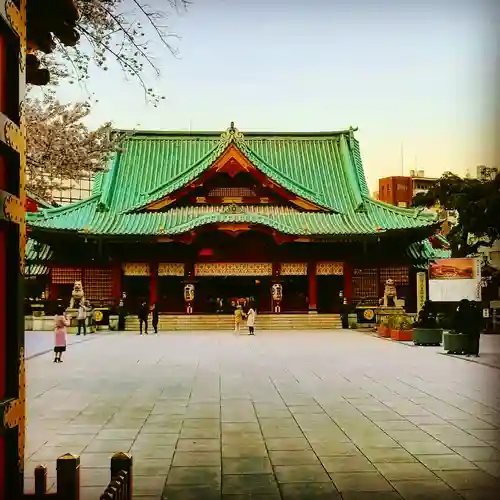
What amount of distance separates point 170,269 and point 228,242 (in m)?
3.27

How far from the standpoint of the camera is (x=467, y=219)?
64.6ft

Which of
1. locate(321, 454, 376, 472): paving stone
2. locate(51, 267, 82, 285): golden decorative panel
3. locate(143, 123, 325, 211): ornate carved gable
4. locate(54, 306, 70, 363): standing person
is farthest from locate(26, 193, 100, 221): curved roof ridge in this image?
locate(321, 454, 376, 472): paving stone

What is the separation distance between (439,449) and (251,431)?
88.5 inches

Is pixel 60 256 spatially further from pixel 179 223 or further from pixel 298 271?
pixel 298 271

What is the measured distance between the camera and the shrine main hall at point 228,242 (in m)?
31.3

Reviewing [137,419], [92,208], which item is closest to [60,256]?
[92,208]

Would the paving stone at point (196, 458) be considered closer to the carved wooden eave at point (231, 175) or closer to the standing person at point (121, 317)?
the standing person at point (121, 317)

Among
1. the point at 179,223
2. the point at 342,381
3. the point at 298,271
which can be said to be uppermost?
the point at 179,223

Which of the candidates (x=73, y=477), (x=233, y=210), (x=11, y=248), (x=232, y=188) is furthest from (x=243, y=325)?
(x=11, y=248)

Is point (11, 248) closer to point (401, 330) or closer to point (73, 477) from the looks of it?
point (73, 477)

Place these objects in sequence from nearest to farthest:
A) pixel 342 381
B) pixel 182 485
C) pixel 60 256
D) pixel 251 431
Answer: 1. pixel 182 485
2. pixel 251 431
3. pixel 342 381
4. pixel 60 256

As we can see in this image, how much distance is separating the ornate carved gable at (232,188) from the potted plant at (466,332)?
17095 millimetres

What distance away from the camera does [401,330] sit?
77.3 ft

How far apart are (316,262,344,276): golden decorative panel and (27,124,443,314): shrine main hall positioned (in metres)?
0.05
